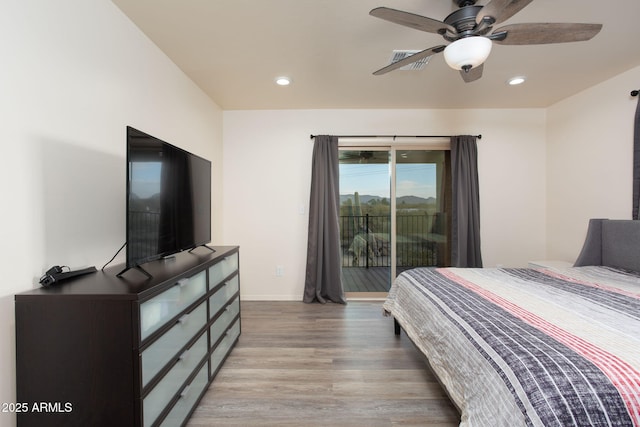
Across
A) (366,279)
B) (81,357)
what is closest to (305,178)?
(366,279)

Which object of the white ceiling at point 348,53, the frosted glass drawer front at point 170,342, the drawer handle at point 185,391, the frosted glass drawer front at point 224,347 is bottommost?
the frosted glass drawer front at point 224,347

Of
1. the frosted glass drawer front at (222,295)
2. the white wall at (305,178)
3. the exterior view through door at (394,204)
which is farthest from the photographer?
the exterior view through door at (394,204)

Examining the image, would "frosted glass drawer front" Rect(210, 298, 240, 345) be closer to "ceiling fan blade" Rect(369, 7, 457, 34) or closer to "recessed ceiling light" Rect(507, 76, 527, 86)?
"ceiling fan blade" Rect(369, 7, 457, 34)

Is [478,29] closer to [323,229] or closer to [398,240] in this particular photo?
[323,229]

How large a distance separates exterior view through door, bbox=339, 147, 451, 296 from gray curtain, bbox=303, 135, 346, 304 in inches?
12.5

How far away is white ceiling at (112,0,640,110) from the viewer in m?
1.71

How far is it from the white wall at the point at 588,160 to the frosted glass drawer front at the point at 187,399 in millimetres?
4026

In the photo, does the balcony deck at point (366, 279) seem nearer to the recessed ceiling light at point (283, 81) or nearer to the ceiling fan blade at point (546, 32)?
the recessed ceiling light at point (283, 81)

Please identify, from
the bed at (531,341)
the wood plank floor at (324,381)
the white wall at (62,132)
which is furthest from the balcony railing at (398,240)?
the white wall at (62,132)

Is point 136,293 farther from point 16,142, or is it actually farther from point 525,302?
point 525,302

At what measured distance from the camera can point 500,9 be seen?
129 cm

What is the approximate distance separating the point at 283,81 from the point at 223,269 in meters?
1.93

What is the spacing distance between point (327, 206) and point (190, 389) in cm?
236

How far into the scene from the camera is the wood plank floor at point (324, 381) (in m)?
1.56
